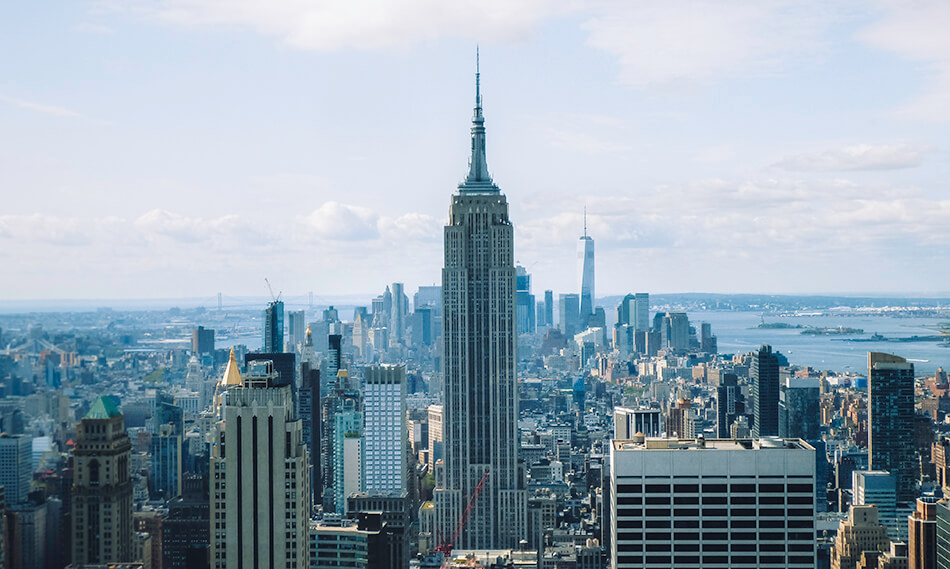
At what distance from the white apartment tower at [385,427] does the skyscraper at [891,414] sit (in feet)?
42.2

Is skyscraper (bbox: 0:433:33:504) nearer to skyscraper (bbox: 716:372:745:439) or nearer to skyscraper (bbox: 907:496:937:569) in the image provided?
skyscraper (bbox: 907:496:937:569)

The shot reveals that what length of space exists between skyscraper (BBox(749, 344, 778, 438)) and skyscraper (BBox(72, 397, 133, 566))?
22.6m

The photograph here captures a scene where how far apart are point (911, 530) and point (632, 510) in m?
11.1

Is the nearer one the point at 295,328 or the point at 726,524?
the point at 726,524

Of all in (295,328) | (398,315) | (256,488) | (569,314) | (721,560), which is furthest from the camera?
(569,314)

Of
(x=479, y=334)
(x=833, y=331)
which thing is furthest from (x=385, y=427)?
(x=833, y=331)

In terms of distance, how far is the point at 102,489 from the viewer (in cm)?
1599

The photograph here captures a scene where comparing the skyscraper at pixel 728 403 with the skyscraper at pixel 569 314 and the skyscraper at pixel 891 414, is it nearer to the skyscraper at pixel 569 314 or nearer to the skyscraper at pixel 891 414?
the skyscraper at pixel 891 414

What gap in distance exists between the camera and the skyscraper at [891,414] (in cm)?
3061

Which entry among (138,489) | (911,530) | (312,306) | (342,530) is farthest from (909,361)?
(138,489)

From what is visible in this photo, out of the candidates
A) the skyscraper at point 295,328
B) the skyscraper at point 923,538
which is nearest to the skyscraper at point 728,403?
the skyscraper at point 923,538

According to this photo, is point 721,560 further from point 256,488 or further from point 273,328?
point 273,328

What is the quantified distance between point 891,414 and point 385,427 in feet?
49.3

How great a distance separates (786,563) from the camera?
1323 centimetres
